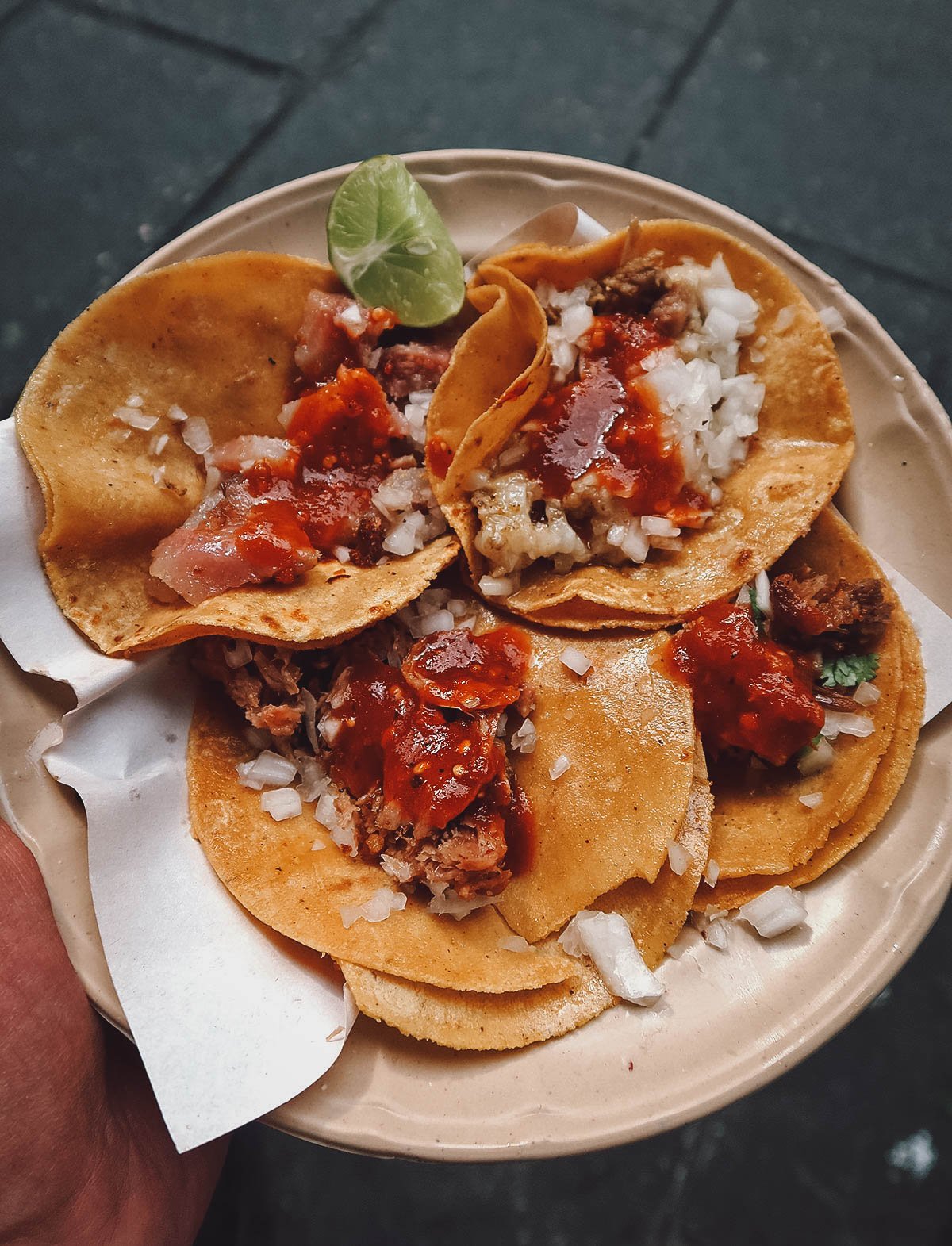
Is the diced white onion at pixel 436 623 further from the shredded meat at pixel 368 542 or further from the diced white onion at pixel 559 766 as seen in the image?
the diced white onion at pixel 559 766

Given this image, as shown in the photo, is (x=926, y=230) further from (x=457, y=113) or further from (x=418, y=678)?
(x=418, y=678)

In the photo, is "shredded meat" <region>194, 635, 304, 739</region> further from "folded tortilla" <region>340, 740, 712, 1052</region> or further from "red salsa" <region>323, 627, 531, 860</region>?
"folded tortilla" <region>340, 740, 712, 1052</region>

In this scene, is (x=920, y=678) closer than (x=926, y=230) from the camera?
Yes

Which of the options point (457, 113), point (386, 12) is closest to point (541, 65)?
point (457, 113)

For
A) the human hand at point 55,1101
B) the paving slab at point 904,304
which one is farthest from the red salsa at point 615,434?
the human hand at point 55,1101

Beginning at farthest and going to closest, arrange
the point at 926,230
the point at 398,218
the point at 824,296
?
the point at 926,230 → the point at 824,296 → the point at 398,218

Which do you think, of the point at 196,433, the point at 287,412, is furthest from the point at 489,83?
the point at 196,433

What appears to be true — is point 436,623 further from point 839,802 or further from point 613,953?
point 839,802
